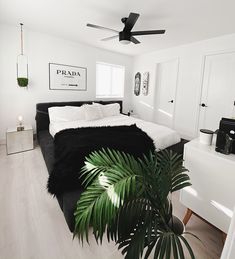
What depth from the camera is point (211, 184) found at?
137cm

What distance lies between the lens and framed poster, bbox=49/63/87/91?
404cm

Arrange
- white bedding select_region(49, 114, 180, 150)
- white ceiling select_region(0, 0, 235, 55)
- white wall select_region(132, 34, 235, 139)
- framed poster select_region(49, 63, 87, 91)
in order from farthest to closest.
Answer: framed poster select_region(49, 63, 87, 91)
white wall select_region(132, 34, 235, 139)
white bedding select_region(49, 114, 180, 150)
white ceiling select_region(0, 0, 235, 55)

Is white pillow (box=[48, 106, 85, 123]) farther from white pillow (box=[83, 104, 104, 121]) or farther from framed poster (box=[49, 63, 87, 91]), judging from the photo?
framed poster (box=[49, 63, 87, 91])

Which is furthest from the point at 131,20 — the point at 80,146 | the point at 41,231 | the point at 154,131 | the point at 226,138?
the point at 41,231

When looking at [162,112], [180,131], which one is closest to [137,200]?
[180,131]

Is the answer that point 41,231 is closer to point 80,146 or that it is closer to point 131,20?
point 80,146

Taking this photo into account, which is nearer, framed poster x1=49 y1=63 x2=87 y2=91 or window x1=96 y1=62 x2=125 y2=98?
framed poster x1=49 y1=63 x2=87 y2=91

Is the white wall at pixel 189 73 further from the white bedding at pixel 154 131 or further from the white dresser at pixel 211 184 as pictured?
the white dresser at pixel 211 184

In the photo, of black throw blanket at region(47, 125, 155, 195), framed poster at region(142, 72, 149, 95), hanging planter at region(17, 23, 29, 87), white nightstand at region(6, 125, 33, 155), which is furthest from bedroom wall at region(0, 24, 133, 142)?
framed poster at region(142, 72, 149, 95)

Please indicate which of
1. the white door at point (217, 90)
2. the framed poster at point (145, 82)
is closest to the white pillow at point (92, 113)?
the framed poster at point (145, 82)

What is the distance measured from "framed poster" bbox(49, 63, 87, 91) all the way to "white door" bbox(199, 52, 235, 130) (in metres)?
3.05

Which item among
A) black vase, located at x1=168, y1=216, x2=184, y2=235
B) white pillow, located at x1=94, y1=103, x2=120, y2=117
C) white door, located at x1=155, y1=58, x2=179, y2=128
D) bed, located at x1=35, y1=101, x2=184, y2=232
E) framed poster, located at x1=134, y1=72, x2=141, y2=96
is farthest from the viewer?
framed poster, located at x1=134, y1=72, x2=141, y2=96

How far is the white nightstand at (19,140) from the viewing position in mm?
3268

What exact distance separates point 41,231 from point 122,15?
10.3ft
